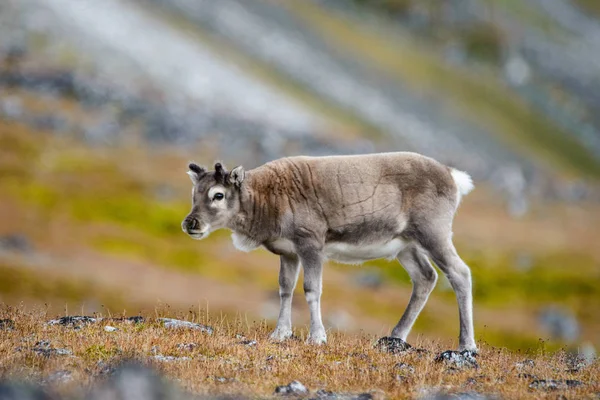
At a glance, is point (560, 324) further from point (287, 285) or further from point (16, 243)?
point (287, 285)

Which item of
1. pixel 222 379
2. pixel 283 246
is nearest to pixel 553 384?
pixel 222 379

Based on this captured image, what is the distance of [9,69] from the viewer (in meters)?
132

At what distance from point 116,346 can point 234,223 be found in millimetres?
5414

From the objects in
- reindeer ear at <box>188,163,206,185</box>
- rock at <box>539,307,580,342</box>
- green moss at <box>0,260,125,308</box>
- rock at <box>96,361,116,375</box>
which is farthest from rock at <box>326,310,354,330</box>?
rock at <box>96,361,116,375</box>

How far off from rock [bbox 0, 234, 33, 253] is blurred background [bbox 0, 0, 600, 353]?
0.21 m

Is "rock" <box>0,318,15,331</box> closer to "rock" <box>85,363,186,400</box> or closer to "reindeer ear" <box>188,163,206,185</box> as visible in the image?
"reindeer ear" <box>188,163,206,185</box>

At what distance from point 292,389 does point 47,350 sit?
4933mm

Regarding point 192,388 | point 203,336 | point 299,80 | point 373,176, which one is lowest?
point 192,388

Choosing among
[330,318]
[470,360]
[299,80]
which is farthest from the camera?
[299,80]

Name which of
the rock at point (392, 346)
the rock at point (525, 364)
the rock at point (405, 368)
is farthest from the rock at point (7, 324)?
the rock at point (525, 364)

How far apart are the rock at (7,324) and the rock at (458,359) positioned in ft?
29.9

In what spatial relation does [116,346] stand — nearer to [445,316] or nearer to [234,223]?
[234,223]

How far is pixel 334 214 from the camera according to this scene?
1936cm

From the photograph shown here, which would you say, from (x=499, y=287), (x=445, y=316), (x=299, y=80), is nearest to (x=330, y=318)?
(x=445, y=316)
